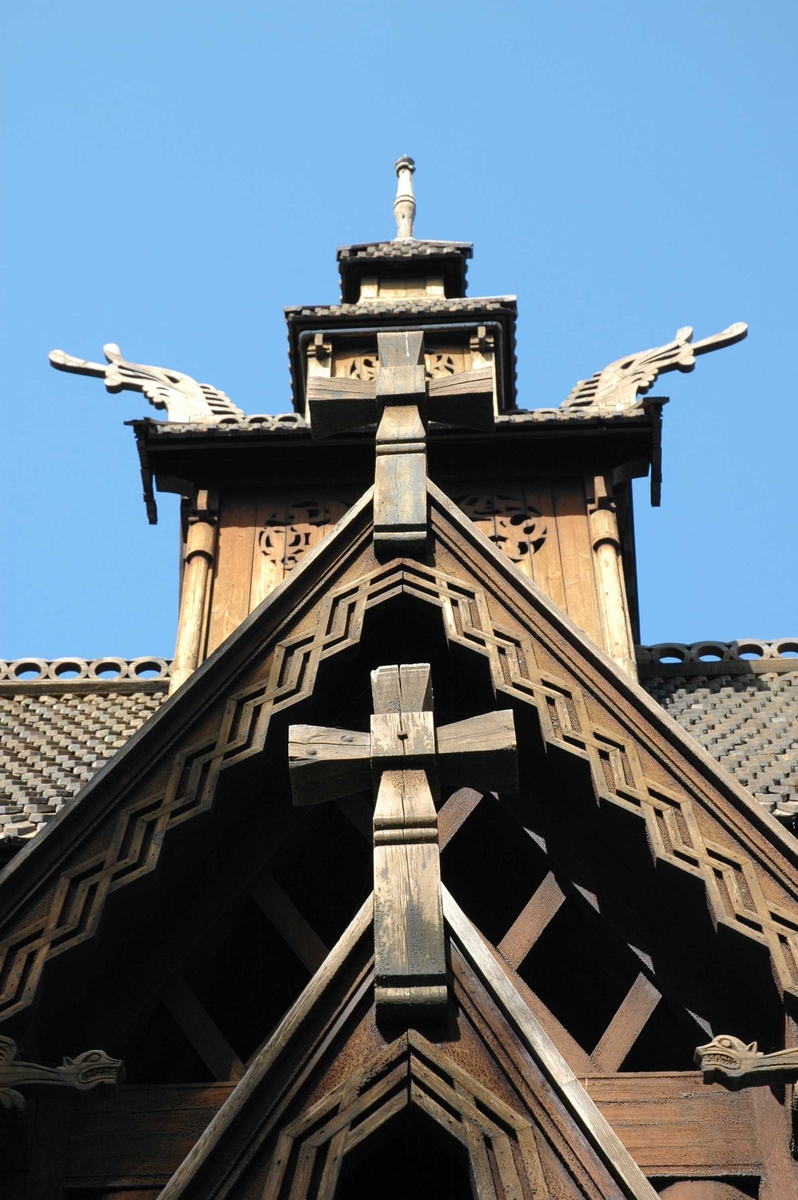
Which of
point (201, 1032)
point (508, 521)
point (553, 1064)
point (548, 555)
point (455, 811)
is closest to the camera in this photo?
point (553, 1064)

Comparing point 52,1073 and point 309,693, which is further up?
point 309,693

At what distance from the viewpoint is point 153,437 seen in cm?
1319

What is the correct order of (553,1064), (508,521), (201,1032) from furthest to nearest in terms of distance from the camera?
(508,521) → (201,1032) → (553,1064)

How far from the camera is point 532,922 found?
7.46m

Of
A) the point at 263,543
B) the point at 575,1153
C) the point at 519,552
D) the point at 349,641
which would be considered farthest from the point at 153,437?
the point at 575,1153

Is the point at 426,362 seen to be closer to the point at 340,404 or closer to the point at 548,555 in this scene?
the point at 548,555

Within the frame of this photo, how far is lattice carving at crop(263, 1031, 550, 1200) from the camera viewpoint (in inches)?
223

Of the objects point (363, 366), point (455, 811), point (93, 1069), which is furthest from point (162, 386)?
point (93, 1069)

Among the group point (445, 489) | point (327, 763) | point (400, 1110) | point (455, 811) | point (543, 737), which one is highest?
point (445, 489)

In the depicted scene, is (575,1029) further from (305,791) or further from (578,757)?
(305,791)

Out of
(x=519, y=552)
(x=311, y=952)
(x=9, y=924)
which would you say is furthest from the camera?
(x=519, y=552)

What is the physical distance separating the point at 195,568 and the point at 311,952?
5392 mm

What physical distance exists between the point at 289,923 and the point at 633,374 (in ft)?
25.3

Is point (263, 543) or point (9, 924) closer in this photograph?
point (9, 924)
